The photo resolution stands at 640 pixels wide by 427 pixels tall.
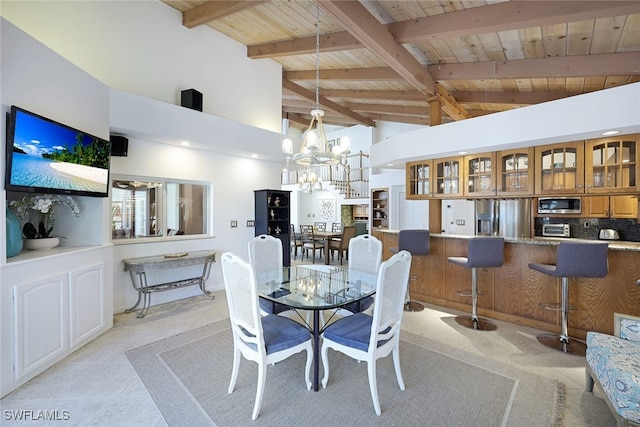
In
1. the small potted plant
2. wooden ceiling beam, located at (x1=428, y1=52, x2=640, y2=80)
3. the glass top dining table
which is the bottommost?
the glass top dining table

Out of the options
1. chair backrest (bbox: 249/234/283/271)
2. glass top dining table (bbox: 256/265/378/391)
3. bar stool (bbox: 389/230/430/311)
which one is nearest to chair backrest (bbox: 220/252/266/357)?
glass top dining table (bbox: 256/265/378/391)

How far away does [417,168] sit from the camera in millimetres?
4652

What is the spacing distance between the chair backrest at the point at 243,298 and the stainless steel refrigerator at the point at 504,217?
17.8ft

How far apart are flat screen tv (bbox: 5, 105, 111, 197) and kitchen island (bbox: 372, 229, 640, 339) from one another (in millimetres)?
4163

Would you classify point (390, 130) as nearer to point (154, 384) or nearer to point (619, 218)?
point (619, 218)

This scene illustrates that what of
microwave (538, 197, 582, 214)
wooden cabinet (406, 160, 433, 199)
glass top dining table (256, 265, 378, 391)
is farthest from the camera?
microwave (538, 197, 582, 214)

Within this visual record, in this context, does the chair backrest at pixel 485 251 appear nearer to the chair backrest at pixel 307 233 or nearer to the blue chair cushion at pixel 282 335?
the blue chair cushion at pixel 282 335

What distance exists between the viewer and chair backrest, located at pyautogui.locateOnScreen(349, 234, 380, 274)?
10.3 feet

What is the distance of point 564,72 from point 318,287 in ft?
12.3

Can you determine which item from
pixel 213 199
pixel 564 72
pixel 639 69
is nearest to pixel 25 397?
pixel 213 199

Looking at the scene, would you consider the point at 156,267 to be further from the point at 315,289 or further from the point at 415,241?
the point at 415,241

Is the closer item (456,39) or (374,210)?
(456,39)

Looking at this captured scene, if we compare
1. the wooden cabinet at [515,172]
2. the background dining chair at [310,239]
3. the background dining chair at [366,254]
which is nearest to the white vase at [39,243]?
the background dining chair at [366,254]

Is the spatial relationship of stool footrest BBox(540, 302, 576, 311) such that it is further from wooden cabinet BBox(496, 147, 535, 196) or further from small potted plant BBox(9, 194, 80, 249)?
small potted plant BBox(9, 194, 80, 249)
